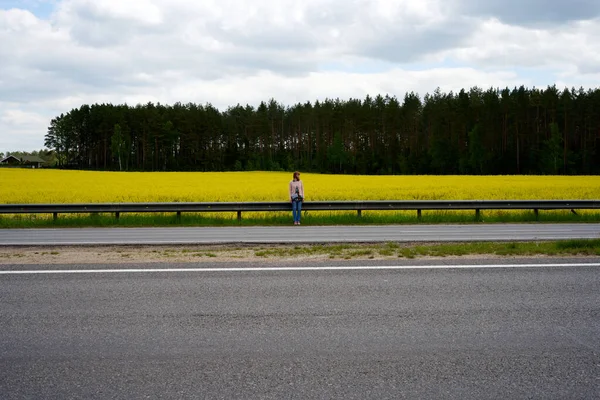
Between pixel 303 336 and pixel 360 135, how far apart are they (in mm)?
94557

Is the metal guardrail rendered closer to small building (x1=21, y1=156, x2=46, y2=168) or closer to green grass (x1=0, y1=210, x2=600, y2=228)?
green grass (x1=0, y1=210, x2=600, y2=228)

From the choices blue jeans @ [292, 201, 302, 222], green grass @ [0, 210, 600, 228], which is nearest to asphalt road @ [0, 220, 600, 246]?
blue jeans @ [292, 201, 302, 222]

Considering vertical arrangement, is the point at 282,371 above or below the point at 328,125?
below

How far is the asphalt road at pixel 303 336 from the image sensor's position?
3980 millimetres

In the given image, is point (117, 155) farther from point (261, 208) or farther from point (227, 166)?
point (261, 208)

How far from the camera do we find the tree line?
78.1 metres

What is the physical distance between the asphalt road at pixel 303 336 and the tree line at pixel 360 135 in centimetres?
7422

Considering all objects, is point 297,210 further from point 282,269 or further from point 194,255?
point 282,269

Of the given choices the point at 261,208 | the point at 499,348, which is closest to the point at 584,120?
the point at 261,208

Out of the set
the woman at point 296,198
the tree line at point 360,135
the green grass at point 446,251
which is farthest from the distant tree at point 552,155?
the green grass at point 446,251

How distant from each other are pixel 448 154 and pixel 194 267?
77838mm

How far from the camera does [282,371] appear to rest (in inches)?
167

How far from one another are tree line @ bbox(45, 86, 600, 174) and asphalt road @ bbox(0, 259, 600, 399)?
74.2 metres

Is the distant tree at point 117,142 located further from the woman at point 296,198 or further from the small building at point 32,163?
the woman at point 296,198
